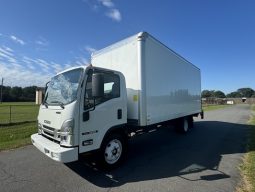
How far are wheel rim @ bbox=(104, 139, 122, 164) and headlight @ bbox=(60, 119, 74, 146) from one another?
117 centimetres

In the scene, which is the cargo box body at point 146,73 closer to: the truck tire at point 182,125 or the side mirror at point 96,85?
the truck tire at point 182,125

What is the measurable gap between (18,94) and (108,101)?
9933 centimetres

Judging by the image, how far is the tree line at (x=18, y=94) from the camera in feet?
287

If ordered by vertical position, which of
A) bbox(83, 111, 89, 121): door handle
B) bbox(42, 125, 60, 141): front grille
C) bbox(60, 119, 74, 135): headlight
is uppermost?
bbox(83, 111, 89, 121): door handle

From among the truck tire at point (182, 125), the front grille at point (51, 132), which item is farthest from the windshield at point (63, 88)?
the truck tire at point (182, 125)

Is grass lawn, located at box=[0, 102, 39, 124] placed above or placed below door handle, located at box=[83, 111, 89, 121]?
below

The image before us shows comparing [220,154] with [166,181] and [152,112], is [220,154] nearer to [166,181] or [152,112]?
[152,112]

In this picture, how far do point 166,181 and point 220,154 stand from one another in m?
3.29

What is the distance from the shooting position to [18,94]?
95.2 m

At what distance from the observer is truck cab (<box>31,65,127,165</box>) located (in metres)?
5.01

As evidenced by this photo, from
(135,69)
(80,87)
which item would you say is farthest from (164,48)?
(80,87)

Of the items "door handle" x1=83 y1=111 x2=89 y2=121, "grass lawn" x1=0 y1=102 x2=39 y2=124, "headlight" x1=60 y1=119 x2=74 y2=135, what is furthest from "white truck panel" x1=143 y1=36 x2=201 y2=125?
"grass lawn" x1=0 y1=102 x2=39 y2=124

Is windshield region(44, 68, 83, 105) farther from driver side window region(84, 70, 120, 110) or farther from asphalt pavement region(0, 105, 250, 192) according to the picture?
asphalt pavement region(0, 105, 250, 192)

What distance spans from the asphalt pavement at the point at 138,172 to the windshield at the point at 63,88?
1.71 m
